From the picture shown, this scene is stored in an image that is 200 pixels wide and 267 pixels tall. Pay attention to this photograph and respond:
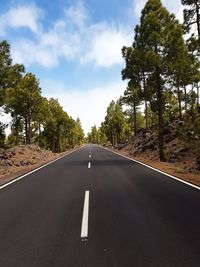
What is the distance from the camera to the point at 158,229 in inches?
237

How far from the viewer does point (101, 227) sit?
20.3 ft

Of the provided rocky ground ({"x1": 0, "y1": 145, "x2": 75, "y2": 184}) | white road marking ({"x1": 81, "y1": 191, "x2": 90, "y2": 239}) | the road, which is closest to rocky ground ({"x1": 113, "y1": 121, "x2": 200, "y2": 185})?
the road

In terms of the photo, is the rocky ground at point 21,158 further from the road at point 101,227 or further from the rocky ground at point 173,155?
the road at point 101,227

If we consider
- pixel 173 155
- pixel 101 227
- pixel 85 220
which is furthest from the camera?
pixel 173 155

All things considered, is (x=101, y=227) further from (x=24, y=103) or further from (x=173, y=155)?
(x=24, y=103)

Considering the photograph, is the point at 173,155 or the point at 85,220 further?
the point at 173,155

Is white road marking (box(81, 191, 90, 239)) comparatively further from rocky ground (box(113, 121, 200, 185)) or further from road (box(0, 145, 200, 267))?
rocky ground (box(113, 121, 200, 185))

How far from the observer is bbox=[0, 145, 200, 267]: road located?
4641 mm

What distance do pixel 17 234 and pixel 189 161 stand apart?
18.0m

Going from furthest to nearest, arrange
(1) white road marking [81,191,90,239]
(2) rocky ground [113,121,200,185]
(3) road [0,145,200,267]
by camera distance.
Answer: (2) rocky ground [113,121,200,185]
(1) white road marking [81,191,90,239]
(3) road [0,145,200,267]

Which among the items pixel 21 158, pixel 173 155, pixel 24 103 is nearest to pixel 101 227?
pixel 173 155

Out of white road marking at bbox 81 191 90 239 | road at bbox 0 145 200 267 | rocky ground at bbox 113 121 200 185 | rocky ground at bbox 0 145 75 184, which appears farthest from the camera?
rocky ground at bbox 0 145 75 184

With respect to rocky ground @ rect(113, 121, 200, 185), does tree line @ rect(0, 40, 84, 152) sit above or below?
above

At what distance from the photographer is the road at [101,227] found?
15.2 ft
